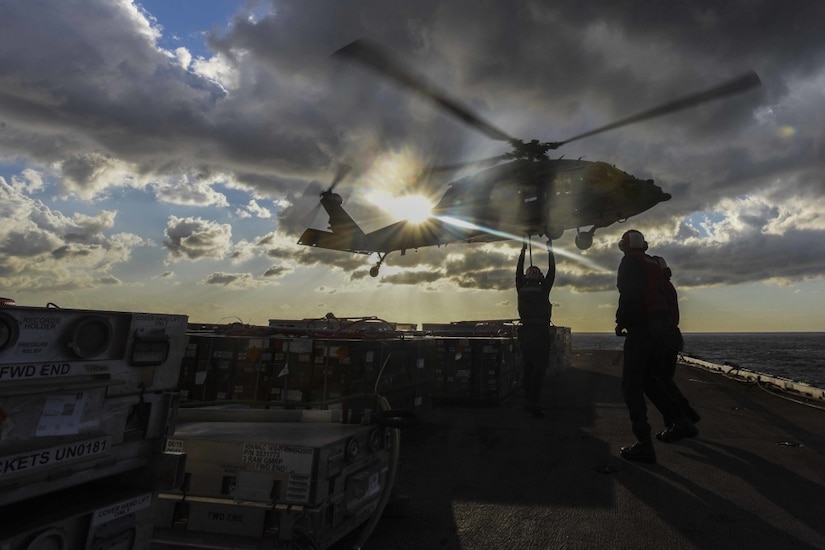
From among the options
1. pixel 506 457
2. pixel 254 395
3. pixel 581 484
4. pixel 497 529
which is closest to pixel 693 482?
pixel 581 484

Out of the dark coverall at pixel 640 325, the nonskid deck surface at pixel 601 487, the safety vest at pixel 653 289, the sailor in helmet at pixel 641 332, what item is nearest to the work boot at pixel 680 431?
the sailor in helmet at pixel 641 332

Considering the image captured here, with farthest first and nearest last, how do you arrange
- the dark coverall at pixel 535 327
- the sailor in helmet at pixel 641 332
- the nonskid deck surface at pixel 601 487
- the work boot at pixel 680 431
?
the dark coverall at pixel 535 327
the work boot at pixel 680 431
the sailor in helmet at pixel 641 332
the nonskid deck surface at pixel 601 487

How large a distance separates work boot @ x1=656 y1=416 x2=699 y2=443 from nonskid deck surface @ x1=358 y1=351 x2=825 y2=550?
12 centimetres

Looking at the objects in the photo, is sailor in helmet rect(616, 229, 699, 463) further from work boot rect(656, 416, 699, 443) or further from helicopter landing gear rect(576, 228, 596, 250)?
helicopter landing gear rect(576, 228, 596, 250)

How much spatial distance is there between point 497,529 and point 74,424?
2.85 meters

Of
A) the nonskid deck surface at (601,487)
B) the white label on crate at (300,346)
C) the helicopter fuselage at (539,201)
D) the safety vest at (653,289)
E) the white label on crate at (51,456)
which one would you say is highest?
the helicopter fuselage at (539,201)

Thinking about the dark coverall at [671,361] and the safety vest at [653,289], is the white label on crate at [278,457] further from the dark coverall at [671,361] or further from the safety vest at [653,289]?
the dark coverall at [671,361]

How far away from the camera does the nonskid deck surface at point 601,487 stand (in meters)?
3.14

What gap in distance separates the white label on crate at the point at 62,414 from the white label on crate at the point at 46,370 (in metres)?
0.08

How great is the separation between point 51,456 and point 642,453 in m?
5.23

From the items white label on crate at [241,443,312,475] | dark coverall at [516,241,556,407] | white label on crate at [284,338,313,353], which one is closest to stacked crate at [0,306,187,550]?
white label on crate at [241,443,312,475]

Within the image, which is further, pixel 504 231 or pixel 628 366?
pixel 504 231

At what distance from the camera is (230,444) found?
2.61 meters

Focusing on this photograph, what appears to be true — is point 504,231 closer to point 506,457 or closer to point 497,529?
point 506,457
